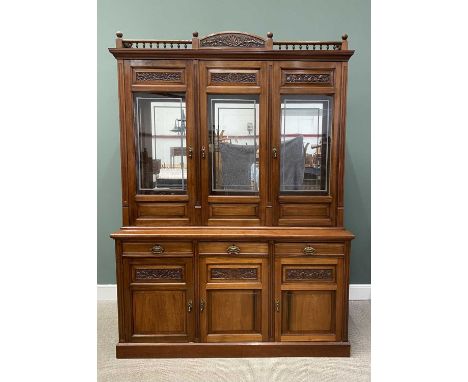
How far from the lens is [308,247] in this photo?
201 cm

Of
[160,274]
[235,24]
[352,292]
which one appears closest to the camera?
[160,274]

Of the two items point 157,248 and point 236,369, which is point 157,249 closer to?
point 157,248

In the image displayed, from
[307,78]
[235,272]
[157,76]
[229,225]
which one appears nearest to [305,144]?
[307,78]

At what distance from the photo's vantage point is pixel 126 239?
6.57 ft

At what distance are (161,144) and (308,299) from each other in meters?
1.39

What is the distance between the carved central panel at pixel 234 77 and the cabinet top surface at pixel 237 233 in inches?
37.9

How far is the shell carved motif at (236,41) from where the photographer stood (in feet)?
6.63

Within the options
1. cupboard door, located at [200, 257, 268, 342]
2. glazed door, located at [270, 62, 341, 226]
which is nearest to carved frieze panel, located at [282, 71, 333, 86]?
glazed door, located at [270, 62, 341, 226]

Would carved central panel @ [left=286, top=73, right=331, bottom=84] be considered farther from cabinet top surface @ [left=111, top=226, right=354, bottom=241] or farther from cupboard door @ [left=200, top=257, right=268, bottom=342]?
cupboard door @ [left=200, top=257, right=268, bottom=342]

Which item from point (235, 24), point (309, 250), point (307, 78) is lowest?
point (309, 250)

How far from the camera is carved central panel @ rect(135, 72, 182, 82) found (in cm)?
204

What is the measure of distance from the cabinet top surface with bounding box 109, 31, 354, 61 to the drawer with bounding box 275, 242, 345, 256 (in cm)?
118
